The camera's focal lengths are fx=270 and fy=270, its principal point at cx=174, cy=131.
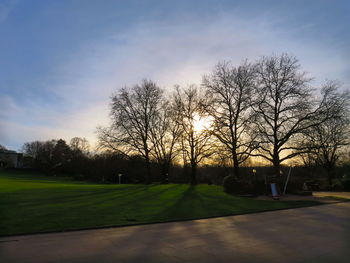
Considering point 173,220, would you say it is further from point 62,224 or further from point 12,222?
point 12,222

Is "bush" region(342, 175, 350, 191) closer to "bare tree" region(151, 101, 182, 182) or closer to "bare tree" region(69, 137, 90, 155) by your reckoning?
"bare tree" region(151, 101, 182, 182)

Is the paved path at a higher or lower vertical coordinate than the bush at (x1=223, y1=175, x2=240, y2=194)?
lower

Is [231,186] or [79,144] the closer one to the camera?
[231,186]

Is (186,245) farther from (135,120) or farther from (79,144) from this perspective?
(79,144)

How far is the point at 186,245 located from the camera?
7047mm

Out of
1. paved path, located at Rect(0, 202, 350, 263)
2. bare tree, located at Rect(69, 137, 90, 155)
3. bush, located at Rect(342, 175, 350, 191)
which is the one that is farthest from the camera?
bare tree, located at Rect(69, 137, 90, 155)

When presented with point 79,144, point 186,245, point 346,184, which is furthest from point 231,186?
point 79,144

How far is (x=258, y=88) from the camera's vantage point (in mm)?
30797

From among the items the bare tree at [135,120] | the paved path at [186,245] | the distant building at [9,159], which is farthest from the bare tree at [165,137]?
the distant building at [9,159]

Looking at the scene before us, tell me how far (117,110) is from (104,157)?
21639 millimetres

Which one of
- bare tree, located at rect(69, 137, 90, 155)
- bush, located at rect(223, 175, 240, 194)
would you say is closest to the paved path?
bush, located at rect(223, 175, 240, 194)

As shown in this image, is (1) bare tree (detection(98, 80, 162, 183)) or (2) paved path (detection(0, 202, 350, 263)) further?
(1) bare tree (detection(98, 80, 162, 183))

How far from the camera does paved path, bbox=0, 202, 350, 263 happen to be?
19.6ft

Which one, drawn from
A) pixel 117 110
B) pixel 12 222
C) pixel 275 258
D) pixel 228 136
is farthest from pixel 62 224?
pixel 117 110
